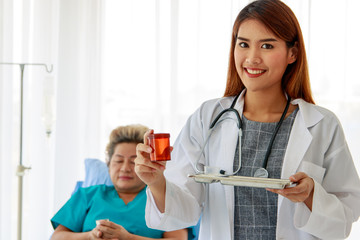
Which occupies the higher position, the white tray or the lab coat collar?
the lab coat collar

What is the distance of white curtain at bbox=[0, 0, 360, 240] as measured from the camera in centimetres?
315

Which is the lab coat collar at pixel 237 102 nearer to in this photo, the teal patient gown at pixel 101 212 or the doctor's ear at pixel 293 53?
the doctor's ear at pixel 293 53

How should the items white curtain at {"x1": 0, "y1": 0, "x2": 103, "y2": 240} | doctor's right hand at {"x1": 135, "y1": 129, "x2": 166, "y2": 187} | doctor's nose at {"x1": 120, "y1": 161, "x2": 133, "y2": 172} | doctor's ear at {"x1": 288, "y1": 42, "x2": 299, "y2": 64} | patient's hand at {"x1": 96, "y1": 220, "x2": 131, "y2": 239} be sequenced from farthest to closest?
white curtain at {"x1": 0, "y1": 0, "x2": 103, "y2": 240}, doctor's nose at {"x1": 120, "y1": 161, "x2": 133, "y2": 172}, patient's hand at {"x1": 96, "y1": 220, "x2": 131, "y2": 239}, doctor's ear at {"x1": 288, "y1": 42, "x2": 299, "y2": 64}, doctor's right hand at {"x1": 135, "y1": 129, "x2": 166, "y2": 187}

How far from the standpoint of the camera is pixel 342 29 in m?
3.16

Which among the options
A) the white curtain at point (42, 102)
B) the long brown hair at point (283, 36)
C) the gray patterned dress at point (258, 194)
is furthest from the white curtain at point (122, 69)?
the gray patterned dress at point (258, 194)

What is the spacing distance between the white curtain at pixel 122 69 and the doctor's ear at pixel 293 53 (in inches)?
64.0

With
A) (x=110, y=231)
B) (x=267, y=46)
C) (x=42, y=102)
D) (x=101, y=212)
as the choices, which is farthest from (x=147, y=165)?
(x=42, y=102)

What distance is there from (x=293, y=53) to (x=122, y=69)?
2.09 meters

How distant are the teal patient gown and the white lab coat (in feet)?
2.77

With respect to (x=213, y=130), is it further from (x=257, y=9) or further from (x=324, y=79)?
(x=324, y=79)

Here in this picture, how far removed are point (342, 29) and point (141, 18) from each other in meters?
1.37

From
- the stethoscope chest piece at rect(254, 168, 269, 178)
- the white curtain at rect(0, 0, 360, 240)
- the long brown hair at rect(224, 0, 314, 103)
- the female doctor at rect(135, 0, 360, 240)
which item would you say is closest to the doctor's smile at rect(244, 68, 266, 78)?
the female doctor at rect(135, 0, 360, 240)

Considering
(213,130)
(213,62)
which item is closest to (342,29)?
(213,62)

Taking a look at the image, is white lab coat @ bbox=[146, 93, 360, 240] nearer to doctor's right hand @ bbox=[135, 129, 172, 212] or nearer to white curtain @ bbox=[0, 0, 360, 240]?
doctor's right hand @ bbox=[135, 129, 172, 212]
